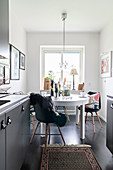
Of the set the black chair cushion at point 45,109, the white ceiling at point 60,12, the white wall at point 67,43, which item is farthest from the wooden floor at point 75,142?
the white ceiling at point 60,12

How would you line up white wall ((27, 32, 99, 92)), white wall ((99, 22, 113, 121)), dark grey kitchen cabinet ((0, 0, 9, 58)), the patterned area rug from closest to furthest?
dark grey kitchen cabinet ((0, 0, 9, 58)), the patterned area rug, white wall ((99, 22, 113, 121)), white wall ((27, 32, 99, 92))

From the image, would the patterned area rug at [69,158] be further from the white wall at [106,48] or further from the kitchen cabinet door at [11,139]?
the white wall at [106,48]

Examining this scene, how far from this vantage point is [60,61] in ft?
15.4

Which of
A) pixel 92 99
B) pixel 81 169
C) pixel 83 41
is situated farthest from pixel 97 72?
pixel 81 169

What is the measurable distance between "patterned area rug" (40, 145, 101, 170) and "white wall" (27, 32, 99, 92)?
239 cm

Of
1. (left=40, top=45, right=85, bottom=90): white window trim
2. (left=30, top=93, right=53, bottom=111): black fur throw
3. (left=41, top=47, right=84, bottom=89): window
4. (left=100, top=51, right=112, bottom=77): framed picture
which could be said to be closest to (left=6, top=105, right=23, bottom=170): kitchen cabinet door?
(left=30, top=93, right=53, bottom=111): black fur throw

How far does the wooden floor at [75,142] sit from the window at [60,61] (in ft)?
5.86

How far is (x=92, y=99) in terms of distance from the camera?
2.92 meters

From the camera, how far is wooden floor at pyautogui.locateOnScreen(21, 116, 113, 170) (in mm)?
1818

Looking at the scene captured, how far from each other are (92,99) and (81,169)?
1488 mm

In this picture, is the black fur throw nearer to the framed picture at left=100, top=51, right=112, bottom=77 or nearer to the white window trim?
the framed picture at left=100, top=51, right=112, bottom=77

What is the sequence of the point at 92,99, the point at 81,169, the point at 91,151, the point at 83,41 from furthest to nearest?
the point at 83,41, the point at 92,99, the point at 91,151, the point at 81,169

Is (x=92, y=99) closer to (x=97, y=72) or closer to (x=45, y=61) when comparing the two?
(x=97, y=72)

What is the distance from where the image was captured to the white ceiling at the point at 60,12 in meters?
2.69
